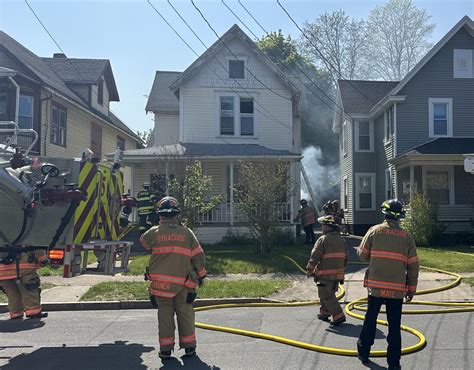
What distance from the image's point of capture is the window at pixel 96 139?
25.9 metres

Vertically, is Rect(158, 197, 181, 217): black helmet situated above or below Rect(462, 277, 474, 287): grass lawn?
above

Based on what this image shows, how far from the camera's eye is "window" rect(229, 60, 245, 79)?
2062 cm

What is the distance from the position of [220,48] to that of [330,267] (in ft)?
49.6

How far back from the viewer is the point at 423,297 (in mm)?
9234

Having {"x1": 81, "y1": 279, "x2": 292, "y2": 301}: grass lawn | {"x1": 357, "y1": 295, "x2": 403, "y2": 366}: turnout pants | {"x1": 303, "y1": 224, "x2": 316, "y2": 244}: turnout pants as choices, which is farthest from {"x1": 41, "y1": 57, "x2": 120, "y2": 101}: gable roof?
{"x1": 357, "y1": 295, "x2": 403, "y2": 366}: turnout pants

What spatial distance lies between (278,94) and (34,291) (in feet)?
50.7

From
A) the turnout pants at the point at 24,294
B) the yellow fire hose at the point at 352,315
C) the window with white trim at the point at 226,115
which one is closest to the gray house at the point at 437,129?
the window with white trim at the point at 226,115

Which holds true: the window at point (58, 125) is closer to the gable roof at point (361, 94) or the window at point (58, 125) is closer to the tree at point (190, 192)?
the tree at point (190, 192)

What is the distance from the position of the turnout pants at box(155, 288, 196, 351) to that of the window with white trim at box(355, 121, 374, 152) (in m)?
20.4

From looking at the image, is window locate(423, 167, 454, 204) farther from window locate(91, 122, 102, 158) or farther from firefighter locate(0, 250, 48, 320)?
firefighter locate(0, 250, 48, 320)

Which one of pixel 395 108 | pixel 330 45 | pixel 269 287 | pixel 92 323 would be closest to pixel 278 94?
pixel 395 108

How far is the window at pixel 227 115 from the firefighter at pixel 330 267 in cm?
1362

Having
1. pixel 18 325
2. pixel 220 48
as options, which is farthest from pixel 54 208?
pixel 220 48

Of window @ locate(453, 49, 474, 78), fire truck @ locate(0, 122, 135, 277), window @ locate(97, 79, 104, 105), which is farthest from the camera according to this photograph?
window @ locate(97, 79, 104, 105)
